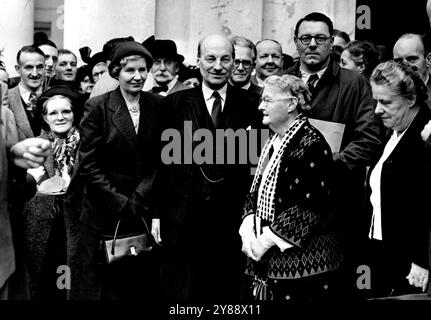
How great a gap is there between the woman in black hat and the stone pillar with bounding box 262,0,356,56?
3.14m

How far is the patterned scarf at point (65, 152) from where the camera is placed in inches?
295

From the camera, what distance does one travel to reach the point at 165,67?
Answer: 8711 mm

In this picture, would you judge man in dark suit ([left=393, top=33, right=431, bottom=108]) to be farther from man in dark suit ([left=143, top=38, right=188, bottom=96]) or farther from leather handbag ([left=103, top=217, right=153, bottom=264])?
leather handbag ([left=103, top=217, right=153, bottom=264])

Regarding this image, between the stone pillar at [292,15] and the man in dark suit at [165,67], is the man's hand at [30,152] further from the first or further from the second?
the stone pillar at [292,15]

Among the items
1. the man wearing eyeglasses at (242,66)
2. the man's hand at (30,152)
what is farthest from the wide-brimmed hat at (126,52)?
the man's hand at (30,152)

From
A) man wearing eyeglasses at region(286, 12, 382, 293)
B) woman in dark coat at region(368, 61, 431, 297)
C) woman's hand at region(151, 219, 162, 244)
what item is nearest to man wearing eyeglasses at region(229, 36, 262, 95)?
man wearing eyeglasses at region(286, 12, 382, 293)

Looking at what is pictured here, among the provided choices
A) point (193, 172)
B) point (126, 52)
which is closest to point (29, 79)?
point (126, 52)

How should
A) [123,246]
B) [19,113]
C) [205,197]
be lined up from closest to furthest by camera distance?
[205,197] < [123,246] < [19,113]

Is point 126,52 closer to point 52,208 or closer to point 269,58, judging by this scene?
point 52,208

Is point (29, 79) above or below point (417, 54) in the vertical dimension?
below

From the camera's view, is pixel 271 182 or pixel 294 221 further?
pixel 271 182

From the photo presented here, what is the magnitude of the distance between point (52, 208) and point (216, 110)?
1419mm
